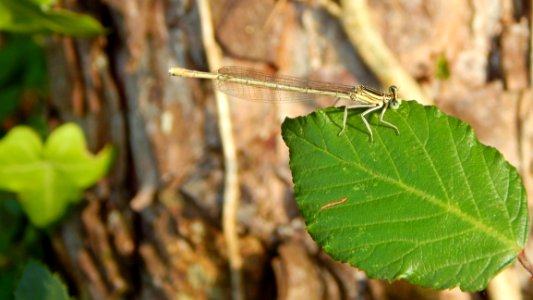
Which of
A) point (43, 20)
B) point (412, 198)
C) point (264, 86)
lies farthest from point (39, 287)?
point (43, 20)

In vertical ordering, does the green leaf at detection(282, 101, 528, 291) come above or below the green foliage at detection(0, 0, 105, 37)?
below

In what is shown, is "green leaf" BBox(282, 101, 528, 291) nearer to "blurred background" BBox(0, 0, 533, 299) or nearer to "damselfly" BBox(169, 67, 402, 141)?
"damselfly" BBox(169, 67, 402, 141)

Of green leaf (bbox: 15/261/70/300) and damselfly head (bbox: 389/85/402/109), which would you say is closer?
green leaf (bbox: 15/261/70/300)

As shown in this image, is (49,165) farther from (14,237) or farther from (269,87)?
(269,87)

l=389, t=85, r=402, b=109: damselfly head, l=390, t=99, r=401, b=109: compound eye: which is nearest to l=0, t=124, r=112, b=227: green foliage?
l=389, t=85, r=402, b=109: damselfly head

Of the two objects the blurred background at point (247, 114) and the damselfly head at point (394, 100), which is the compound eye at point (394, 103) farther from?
the blurred background at point (247, 114)

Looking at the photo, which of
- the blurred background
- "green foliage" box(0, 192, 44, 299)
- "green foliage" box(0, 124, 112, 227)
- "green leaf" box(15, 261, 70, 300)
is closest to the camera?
Result: "green leaf" box(15, 261, 70, 300)

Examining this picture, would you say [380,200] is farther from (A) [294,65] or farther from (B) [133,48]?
(B) [133,48]
